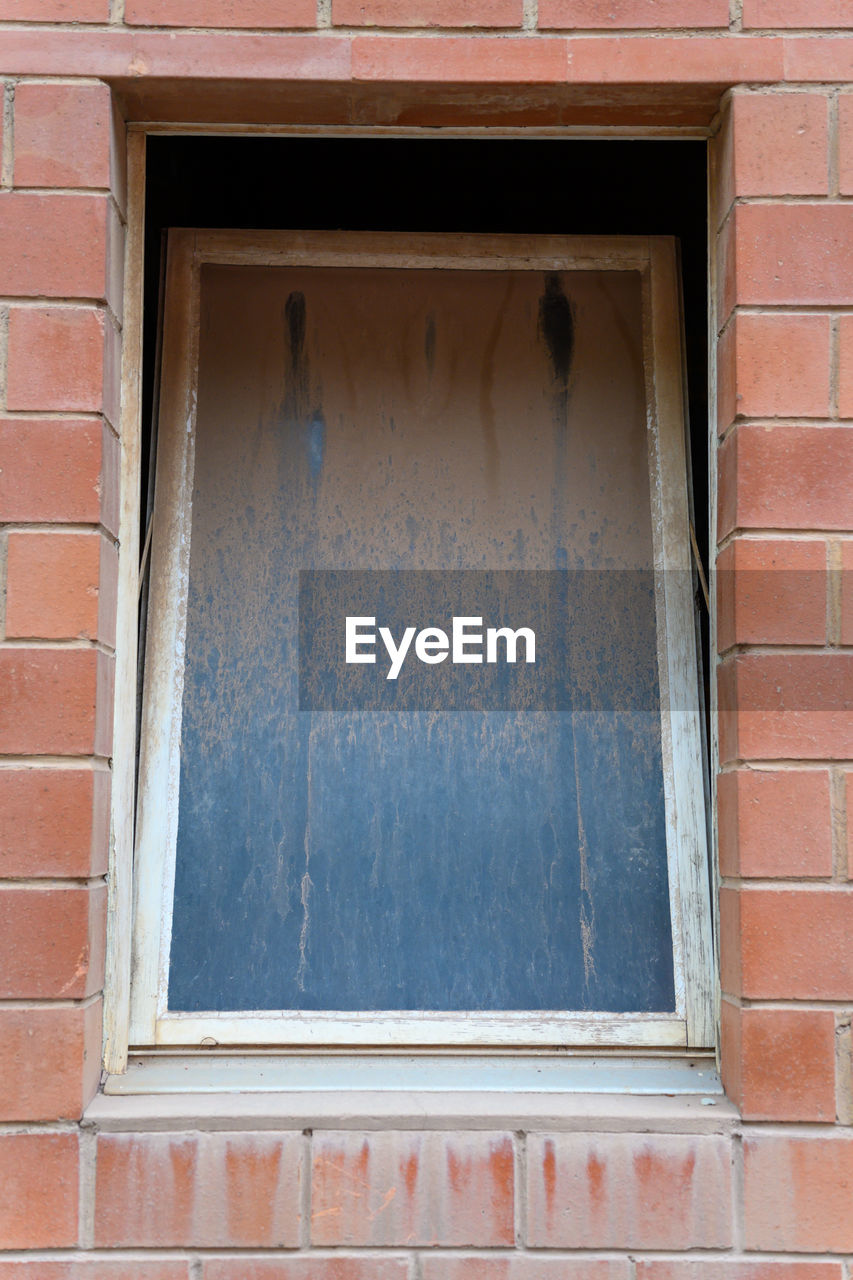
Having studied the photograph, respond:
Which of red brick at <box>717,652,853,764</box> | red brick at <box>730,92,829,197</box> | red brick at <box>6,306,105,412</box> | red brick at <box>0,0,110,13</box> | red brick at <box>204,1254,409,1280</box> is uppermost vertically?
red brick at <box>0,0,110,13</box>

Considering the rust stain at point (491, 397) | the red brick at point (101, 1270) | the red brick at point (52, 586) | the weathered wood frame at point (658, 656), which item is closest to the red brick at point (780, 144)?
the weathered wood frame at point (658, 656)

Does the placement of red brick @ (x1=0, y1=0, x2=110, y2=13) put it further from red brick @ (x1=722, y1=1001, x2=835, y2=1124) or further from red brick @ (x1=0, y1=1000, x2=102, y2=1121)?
red brick @ (x1=722, y1=1001, x2=835, y2=1124)

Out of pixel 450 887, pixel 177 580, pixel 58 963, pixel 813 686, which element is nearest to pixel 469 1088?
pixel 450 887

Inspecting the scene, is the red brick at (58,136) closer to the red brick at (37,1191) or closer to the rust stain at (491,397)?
the rust stain at (491,397)

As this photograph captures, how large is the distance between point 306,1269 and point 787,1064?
787mm

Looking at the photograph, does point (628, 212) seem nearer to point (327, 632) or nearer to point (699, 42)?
point (699, 42)

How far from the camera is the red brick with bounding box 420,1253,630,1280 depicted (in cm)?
156

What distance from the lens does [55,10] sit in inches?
65.6

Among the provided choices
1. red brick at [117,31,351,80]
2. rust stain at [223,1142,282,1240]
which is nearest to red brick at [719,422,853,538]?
red brick at [117,31,351,80]

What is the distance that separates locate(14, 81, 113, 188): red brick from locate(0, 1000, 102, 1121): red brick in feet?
4.27

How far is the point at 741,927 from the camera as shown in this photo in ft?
5.26

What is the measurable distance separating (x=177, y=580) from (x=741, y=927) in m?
1.20

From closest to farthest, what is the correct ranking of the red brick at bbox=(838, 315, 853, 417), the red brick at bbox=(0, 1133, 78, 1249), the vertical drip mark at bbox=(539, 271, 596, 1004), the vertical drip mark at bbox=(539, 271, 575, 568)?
the red brick at bbox=(0, 1133, 78, 1249), the red brick at bbox=(838, 315, 853, 417), the vertical drip mark at bbox=(539, 271, 596, 1004), the vertical drip mark at bbox=(539, 271, 575, 568)

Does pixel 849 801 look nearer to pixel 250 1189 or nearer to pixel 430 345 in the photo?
pixel 250 1189
